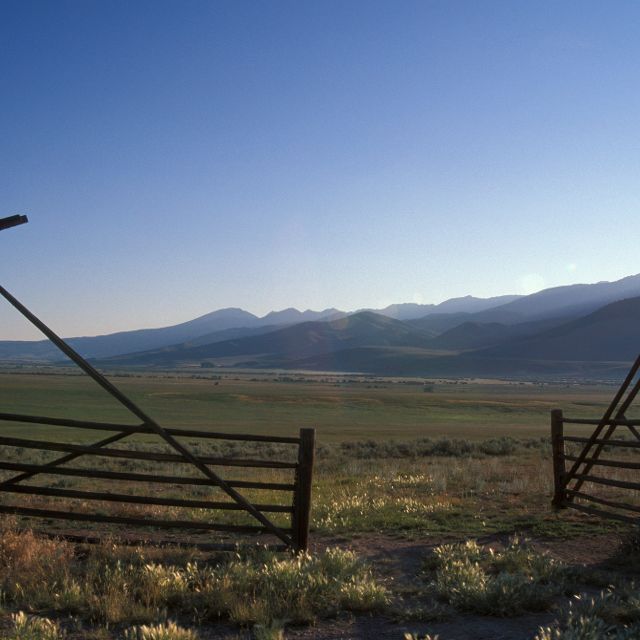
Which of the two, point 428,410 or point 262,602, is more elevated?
point 262,602

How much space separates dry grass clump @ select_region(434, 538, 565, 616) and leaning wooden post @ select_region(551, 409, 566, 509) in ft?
13.2

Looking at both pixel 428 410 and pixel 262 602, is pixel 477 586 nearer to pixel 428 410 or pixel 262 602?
pixel 262 602

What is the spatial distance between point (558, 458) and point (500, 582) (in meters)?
5.60

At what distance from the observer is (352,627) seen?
5.67m

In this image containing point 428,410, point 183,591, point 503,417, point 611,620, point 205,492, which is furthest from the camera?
point 428,410

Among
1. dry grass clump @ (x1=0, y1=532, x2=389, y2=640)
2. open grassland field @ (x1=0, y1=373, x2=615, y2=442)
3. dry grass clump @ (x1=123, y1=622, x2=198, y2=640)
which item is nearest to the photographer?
dry grass clump @ (x1=123, y1=622, x2=198, y2=640)

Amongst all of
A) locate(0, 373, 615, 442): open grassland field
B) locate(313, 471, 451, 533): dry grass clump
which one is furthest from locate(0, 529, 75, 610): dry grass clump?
locate(0, 373, 615, 442): open grassland field

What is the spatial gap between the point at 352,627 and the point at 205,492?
9.07m

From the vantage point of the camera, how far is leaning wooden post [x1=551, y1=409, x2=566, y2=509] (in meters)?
11.4

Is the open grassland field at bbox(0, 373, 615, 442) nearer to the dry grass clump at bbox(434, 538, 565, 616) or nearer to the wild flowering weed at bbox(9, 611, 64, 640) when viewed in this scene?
the dry grass clump at bbox(434, 538, 565, 616)

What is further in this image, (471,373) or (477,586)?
(471,373)

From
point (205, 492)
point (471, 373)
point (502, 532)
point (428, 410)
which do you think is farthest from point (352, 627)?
point (471, 373)

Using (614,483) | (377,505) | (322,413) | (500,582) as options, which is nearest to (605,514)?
(614,483)

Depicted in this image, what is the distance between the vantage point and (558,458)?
37.4 ft
